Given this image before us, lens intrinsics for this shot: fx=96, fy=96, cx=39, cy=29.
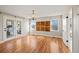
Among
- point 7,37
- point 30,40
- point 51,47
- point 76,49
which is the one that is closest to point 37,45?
point 30,40

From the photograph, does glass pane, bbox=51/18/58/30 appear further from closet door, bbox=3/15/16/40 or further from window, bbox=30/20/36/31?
closet door, bbox=3/15/16/40

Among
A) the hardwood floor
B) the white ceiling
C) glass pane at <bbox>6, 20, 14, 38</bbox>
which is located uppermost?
the white ceiling

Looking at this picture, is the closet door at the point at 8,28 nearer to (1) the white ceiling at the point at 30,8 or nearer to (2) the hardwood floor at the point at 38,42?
(2) the hardwood floor at the point at 38,42

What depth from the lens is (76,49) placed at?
1.76 meters

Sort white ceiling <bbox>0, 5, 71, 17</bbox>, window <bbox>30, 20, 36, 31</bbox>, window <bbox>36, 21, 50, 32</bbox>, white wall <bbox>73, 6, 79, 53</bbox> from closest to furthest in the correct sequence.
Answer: white wall <bbox>73, 6, 79, 53</bbox> → white ceiling <bbox>0, 5, 71, 17</bbox> → window <bbox>30, 20, 36, 31</bbox> → window <bbox>36, 21, 50, 32</bbox>

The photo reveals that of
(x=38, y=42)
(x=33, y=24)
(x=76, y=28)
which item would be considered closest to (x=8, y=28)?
(x=33, y=24)

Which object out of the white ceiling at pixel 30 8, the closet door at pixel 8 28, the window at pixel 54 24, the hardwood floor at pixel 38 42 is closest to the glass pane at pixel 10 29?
the closet door at pixel 8 28

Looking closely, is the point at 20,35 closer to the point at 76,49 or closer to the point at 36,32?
the point at 36,32

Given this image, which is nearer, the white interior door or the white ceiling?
the white ceiling

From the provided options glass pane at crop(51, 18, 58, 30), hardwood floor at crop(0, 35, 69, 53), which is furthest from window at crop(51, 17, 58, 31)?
hardwood floor at crop(0, 35, 69, 53)

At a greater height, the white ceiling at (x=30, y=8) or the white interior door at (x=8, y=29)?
the white ceiling at (x=30, y=8)

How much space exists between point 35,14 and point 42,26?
58cm

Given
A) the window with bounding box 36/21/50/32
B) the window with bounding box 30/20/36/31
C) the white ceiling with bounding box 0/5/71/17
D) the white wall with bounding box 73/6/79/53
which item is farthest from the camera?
the window with bounding box 36/21/50/32

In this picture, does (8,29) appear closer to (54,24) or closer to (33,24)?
(33,24)
